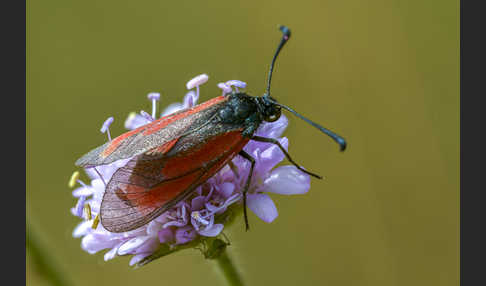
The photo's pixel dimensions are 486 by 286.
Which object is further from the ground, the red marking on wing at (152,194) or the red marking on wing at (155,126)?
the red marking on wing at (155,126)

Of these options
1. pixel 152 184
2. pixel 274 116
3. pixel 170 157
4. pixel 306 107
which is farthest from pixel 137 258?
pixel 306 107

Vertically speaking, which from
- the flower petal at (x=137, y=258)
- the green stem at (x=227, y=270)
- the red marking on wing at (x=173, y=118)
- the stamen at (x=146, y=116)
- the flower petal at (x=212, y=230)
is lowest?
the green stem at (x=227, y=270)

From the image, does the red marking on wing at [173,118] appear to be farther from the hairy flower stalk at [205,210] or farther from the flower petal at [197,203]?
the flower petal at [197,203]

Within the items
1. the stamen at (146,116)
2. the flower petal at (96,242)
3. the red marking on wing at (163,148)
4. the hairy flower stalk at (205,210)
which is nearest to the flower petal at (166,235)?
the hairy flower stalk at (205,210)

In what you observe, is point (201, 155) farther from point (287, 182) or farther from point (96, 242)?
point (96, 242)

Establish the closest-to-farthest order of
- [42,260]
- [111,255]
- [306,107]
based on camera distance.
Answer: [111,255]
[42,260]
[306,107]

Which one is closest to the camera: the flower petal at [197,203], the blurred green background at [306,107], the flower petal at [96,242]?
the flower petal at [197,203]
